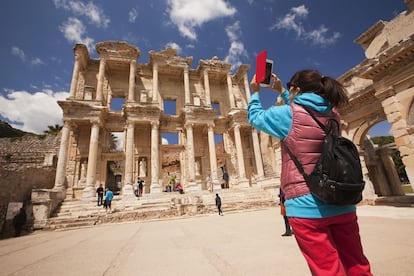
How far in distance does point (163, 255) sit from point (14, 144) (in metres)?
28.7

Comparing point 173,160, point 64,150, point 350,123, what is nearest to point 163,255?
point 350,123

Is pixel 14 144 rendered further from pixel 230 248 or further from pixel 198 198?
pixel 230 248

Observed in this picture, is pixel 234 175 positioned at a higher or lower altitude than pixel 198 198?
higher

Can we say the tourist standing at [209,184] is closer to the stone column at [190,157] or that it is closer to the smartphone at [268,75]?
the stone column at [190,157]

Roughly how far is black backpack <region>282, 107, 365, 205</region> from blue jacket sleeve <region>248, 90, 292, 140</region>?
30cm

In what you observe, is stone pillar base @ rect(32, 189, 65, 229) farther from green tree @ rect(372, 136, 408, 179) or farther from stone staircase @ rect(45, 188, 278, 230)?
green tree @ rect(372, 136, 408, 179)

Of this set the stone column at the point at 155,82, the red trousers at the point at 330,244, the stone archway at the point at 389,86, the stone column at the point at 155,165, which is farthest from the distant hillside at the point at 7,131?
the stone archway at the point at 389,86

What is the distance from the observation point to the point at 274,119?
1515 millimetres

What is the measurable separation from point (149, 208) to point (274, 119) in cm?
1216

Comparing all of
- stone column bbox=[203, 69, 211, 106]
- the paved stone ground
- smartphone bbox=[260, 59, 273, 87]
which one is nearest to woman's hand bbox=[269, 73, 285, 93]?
smartphone bbox=[260, 59, 273, 87]

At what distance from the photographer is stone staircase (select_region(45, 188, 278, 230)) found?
1028cm

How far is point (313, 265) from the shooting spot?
119cm

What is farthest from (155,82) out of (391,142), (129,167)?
(391,142)

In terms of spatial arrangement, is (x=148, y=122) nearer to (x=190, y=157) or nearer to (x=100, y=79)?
(x=190, y=157)
